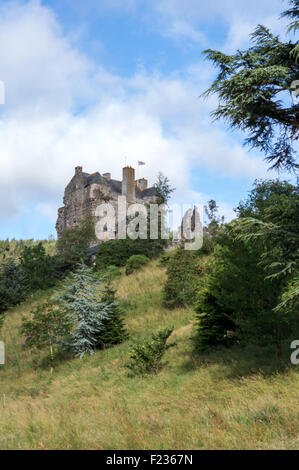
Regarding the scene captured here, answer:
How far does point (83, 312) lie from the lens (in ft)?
57.2

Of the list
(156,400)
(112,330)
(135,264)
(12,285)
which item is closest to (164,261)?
(135,264)

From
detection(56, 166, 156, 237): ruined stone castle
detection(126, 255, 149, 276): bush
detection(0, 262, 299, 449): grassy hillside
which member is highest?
detection(56, 166, 156, 237): ruined stone castle

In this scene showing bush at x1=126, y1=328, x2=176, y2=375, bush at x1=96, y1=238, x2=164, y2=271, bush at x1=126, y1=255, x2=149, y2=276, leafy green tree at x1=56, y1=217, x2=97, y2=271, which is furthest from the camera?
leafy green tree at x1=56, y1=217, x2=97, y2=271

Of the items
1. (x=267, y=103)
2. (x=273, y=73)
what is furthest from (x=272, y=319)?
(x=273, y=73)

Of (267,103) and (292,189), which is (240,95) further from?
(292,189)

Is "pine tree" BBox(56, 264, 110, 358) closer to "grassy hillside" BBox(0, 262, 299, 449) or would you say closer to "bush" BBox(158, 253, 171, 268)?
"grassy hillside" BBox(0, 262, 299, 449)

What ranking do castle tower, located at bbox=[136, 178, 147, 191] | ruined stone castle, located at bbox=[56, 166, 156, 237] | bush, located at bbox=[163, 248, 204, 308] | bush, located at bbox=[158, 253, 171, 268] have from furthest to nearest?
1. castle tower, located at bbox=[136, 178, 147, 191]
2. ruined stone castle, located at bbox=[56, 166, 156, 237]
3. bush, located at bbox=[158, 253, 171, 268]
4. bush, located at bbox=[163, 248, 204, 308]

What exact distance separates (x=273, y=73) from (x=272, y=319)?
6528 mm

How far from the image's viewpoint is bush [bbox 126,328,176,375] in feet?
42.3

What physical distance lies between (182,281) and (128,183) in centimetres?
3833

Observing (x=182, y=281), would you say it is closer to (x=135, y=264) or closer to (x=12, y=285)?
(x=135, y=264)

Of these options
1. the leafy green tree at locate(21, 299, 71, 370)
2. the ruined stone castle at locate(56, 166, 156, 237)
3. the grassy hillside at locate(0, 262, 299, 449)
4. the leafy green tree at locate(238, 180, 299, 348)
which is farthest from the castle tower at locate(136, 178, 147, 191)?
the leafy green tree at locate(238, 180, 299, 348)

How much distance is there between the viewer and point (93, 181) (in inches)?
2179

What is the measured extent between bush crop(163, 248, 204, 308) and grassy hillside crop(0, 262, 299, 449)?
890mm
